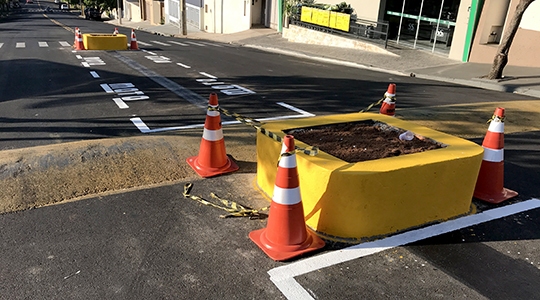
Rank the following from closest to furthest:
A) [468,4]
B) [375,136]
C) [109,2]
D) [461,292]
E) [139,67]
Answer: [461,292]
[375,136]
[139,67]
[468,4]
[109,2]

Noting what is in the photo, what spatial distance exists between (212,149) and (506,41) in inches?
462

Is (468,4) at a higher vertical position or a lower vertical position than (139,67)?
higher

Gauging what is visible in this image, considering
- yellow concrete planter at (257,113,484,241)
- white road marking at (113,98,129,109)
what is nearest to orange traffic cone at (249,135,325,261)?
yellow concrete planter at (257,113,484,241)

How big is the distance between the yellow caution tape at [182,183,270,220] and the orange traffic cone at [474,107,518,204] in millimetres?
2471

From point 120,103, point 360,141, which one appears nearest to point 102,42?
point 120,103

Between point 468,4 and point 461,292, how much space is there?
57.2ft

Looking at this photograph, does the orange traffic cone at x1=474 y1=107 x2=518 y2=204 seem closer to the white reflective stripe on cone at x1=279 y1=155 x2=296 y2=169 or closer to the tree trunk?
the white reflective stripe on cone at x1=279 y1=155 x2=296 y2=169

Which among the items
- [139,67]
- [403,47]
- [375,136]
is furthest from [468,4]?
[375,136]

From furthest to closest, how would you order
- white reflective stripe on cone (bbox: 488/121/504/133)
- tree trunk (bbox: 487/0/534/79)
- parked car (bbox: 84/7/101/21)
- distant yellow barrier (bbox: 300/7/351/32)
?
parked car (bbox: 84/7/101/21)
distant yellow barrier (bbox: 300/7/351/32)
tree trunk (bbox: 487/0/534/79)
white reflective stripe on cone (bbox: 488/121/504/133)

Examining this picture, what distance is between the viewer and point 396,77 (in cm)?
1486

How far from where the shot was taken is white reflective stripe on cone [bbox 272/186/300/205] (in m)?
3.61

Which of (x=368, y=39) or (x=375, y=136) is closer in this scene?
(x=375, y=136)

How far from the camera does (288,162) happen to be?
356 centimetres

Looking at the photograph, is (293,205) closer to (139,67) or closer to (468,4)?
(139,67)
